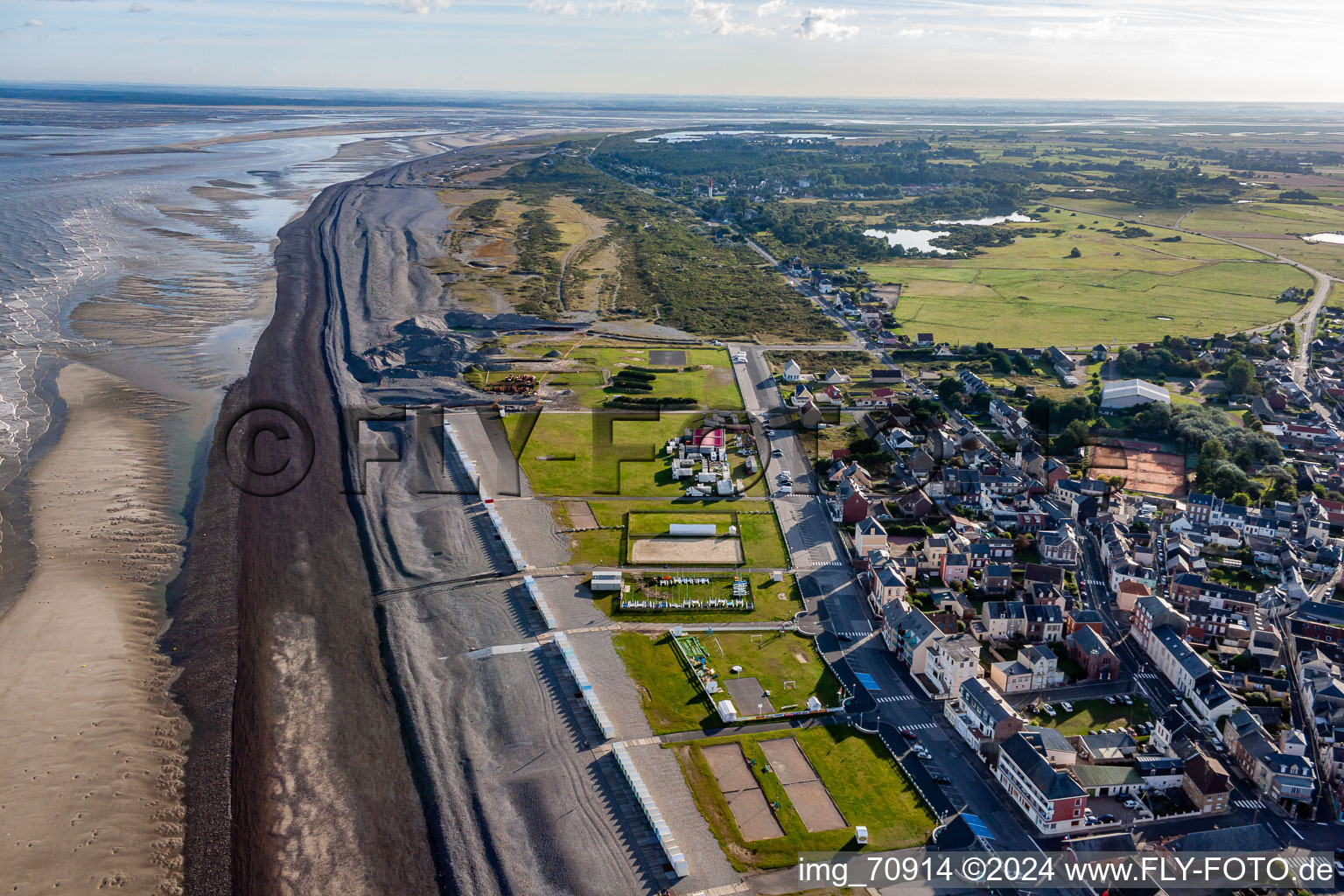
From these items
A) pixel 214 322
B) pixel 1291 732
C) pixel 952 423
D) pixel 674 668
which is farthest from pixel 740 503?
pixel 214 322

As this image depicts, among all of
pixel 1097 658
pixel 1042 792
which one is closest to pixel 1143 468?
pixel 1097 658

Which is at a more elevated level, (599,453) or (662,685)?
(599,453)

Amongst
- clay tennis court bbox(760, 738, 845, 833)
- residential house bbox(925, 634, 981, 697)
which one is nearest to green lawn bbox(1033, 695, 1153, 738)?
residential house bbox(925, 634, 981, 697)

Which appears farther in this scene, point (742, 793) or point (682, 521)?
point (682, 521)

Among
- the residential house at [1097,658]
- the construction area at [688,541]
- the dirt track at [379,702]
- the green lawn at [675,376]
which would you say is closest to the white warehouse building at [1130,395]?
the green lawn at [675,376]

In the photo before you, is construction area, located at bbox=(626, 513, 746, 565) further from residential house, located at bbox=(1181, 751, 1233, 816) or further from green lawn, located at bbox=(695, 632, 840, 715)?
residential house, located at bbox=(1181, 751, 1233, 816)

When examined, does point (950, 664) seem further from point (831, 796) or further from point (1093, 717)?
point (831, 796)
